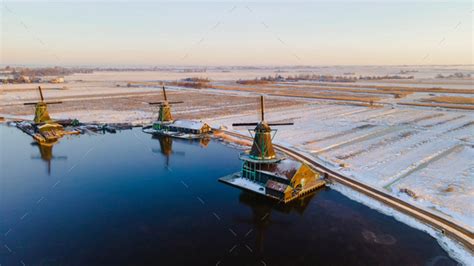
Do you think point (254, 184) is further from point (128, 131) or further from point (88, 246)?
point (128, 131)

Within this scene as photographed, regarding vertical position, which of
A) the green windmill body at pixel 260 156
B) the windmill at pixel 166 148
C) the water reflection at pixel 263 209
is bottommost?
the water reflection at pixel 263 209

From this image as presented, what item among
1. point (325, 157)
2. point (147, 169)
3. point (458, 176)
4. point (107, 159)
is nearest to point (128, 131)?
point (107, 159)

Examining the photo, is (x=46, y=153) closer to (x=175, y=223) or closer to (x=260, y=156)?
(x=175, y=223)

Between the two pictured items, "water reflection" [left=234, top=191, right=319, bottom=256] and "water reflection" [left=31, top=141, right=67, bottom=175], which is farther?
"water reflection" [left=31, top=141, right=67, bottom=175]

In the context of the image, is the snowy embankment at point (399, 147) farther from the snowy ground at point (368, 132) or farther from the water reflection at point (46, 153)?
the water reflection at point (46, 153)

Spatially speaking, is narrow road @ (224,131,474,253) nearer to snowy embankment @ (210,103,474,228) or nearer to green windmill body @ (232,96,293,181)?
snowy embankment @ (210,103,474,228)

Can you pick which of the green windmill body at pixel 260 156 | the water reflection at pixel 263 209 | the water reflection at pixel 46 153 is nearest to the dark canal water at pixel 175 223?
the water reflection at pixel 263 209

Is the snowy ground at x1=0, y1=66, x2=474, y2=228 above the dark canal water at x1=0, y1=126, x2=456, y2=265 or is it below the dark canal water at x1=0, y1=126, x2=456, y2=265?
above

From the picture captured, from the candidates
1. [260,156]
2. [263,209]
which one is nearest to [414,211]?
[263,209]

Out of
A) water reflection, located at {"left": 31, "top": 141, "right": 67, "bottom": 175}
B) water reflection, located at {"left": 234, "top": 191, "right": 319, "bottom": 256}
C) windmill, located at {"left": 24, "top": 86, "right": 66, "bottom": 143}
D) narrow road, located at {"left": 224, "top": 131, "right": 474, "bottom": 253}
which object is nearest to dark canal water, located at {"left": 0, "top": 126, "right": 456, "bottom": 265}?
water reflection, located at {"left": 234, "top": 191, "right": 319, "bottom": 256}
